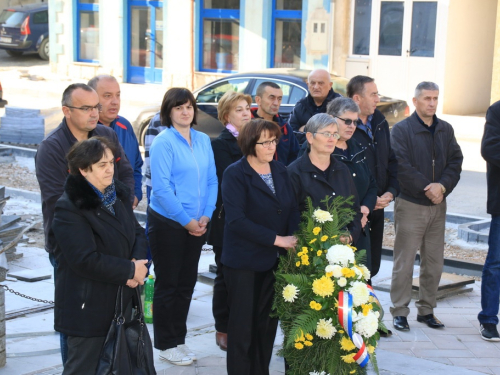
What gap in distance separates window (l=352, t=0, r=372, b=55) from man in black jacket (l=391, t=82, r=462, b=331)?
602 inches

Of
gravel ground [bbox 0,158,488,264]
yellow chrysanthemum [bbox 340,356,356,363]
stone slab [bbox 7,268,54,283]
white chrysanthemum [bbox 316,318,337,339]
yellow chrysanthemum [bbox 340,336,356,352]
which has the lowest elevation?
stone slab [bbox 7,268,54,283]

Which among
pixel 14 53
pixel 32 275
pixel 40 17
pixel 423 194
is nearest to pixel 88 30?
pixel 40 17

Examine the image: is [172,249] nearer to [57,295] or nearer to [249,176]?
[249,176]

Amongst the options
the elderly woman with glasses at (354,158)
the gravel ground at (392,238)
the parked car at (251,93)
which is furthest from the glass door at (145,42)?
the elderly woman with glasses at (354,158)

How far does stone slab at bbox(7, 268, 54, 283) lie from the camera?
7867 millimetres

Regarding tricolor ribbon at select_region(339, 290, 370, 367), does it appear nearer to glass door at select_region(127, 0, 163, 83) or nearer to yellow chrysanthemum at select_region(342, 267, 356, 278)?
yellow chrysanthemum at select_region(342, 267, 356, 278)

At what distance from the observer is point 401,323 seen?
6613 mm

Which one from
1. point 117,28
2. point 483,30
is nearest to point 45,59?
point 117,28

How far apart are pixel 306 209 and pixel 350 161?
81 centimetres

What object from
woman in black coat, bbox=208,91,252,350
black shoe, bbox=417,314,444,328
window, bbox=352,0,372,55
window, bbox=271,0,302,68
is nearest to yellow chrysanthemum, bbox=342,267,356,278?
woman in black coat, bbox=208,91,252,350

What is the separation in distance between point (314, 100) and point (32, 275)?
340cm

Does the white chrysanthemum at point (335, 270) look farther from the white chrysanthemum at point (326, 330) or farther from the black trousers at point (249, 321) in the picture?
the black trousers at point (249, 321)

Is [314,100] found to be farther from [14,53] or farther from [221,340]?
[14,53]

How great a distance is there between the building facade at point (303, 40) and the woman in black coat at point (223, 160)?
13.9 m
